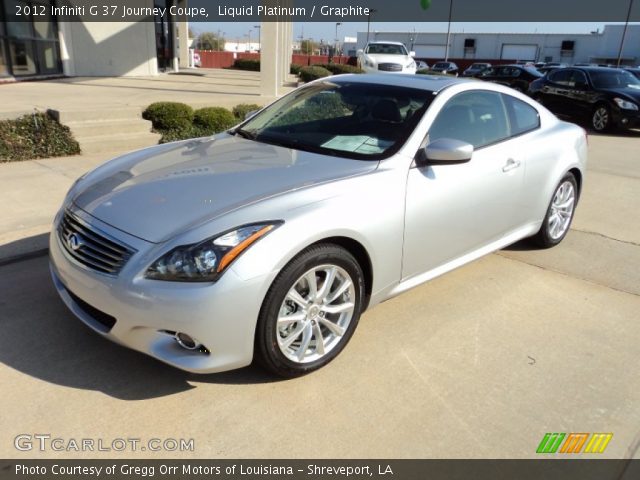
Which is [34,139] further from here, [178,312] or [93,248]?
[178,312]

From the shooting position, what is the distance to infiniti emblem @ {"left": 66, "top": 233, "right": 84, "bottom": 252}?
2.77m

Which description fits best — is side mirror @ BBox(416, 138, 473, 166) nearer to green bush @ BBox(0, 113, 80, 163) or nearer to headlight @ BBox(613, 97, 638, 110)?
green bush @ BBox(0, 113, 80, 163)

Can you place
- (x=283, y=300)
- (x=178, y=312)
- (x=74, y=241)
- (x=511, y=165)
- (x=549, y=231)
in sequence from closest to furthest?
(x=178, y=312)
(x=283, y=300)
(x=74, y=241)
(x=511, y=165)
(x=549, y=231)

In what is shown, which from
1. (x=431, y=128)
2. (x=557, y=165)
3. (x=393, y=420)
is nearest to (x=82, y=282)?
(x=393, y=420)

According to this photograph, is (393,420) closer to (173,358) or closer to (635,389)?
(173,358)

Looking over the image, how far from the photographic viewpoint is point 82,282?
8.74 ft

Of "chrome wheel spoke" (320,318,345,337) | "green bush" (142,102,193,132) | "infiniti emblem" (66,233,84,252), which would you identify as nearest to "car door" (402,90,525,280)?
"chrome wheel spoke" (320,318,345,337)

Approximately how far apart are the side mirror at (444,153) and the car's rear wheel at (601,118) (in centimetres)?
1171

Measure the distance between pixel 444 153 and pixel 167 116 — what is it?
→ 6572 mm

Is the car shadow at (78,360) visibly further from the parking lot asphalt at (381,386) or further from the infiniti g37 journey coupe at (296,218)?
the infiniti g37 journey coupe at (296,218)

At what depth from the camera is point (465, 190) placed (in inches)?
141

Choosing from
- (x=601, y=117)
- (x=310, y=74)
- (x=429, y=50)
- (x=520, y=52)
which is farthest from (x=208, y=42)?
(x=601, y=117)

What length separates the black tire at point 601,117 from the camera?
12992 millimetres

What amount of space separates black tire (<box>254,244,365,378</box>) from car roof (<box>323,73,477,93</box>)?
156cm
